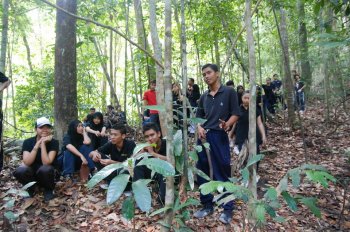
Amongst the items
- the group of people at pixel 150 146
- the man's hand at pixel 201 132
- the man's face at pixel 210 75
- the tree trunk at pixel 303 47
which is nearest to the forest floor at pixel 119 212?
the group of people at pixel 150 146

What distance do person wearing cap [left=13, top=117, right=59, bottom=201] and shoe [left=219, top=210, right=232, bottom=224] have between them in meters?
2.34

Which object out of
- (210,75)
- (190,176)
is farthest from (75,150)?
(190,176)

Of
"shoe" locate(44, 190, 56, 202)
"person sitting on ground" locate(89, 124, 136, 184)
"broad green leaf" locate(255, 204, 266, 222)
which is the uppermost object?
"person sitting on ground" locate(89, 124, 136, 184)

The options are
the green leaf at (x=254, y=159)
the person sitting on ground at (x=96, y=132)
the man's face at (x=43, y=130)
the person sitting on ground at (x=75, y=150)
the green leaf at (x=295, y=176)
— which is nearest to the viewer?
the green leaf at (x=295, y=176)

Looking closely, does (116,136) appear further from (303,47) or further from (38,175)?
(303,47)

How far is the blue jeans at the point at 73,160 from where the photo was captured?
5102 millimetres

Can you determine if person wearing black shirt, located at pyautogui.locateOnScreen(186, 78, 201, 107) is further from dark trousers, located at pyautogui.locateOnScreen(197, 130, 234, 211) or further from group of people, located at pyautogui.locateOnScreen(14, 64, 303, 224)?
dark trousers, located at pyautogui.locateOnScreen(197, 130, 234, 211)

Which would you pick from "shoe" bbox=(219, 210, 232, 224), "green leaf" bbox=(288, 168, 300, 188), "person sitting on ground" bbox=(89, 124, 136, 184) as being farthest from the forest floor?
"green leaf" bbox=(288, 168, 300, 188)

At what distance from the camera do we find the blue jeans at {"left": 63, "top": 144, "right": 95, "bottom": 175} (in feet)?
16.7

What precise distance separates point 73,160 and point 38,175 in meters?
0.81

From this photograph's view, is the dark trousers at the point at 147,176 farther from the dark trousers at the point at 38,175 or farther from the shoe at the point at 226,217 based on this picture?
the dark trousers at the point at 38,175

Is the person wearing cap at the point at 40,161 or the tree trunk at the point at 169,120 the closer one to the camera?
the tree trunk at the point at 169,120

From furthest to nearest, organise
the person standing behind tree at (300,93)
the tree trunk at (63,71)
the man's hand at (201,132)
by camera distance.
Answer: the person standing behind tree at (300,93) → the tree trunk at (63,71) → the man's hand at (201,132)

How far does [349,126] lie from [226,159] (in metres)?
6.65
